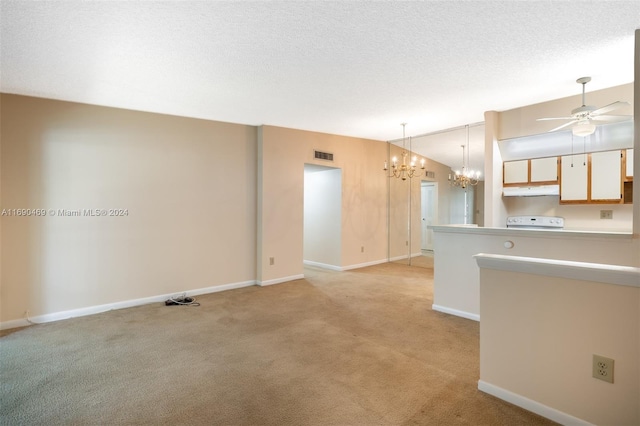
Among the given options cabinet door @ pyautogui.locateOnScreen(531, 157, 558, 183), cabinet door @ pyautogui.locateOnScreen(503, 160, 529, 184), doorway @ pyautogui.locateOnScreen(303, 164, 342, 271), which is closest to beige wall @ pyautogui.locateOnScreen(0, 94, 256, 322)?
doorway @ pyautogui.locateOnScreen(303, 164, 342, 271)

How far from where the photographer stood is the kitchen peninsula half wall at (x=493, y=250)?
257 cm

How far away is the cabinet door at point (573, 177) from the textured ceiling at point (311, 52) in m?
0.88

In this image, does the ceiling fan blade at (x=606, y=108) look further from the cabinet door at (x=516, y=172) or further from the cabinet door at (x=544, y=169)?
the cabinet door at (x=516, y=172)

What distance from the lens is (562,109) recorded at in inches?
162

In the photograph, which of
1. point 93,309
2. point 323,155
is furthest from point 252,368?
point 323,155

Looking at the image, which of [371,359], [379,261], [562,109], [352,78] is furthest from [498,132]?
[371,359]

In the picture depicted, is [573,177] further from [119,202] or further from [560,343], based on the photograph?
[119,202]

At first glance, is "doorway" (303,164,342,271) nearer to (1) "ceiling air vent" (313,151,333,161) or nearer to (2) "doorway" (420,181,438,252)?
(1) "ceiling air vent" (313,151,333,161)

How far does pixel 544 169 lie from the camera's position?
4391 millimetres

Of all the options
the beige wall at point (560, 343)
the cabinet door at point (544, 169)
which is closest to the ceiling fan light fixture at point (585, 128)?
the cabinet door at point (544, 169)

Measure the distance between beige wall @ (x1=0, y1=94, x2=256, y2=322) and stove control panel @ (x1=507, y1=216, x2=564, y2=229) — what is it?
4027 mm

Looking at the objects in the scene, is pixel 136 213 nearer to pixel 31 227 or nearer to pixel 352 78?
pixel 31 227

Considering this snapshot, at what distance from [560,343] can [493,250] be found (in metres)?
1.59

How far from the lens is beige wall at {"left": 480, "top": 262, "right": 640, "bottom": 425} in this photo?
1603 mm
